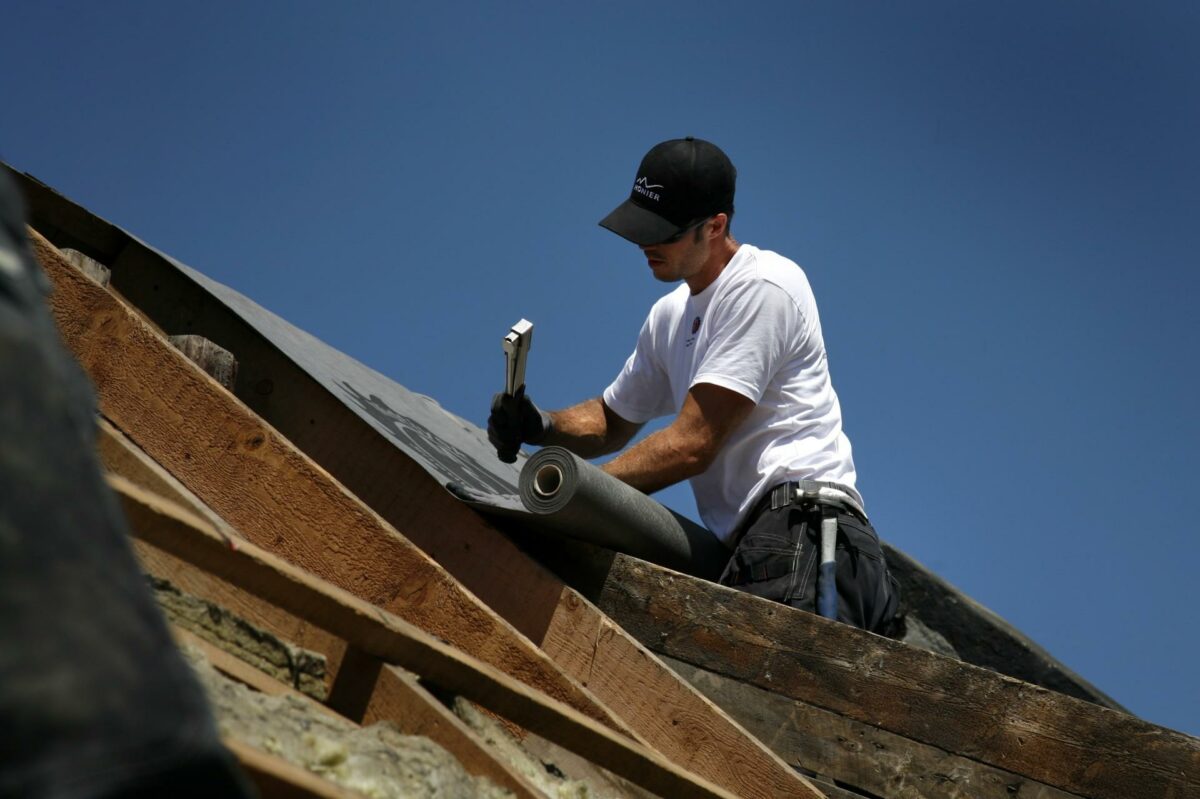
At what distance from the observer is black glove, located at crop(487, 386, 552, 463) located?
4.32 m

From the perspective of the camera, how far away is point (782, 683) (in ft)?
10.6

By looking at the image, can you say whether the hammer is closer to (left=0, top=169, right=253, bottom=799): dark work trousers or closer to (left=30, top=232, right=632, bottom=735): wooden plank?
(left=30, top=232, right=632, bottom=735): wooden plank

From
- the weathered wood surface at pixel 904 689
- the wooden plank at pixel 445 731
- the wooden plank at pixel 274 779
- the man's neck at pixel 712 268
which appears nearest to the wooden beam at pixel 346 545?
the weathered wood surface at pixel 904 689

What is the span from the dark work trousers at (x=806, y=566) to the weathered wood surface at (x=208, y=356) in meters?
Result: 1.52

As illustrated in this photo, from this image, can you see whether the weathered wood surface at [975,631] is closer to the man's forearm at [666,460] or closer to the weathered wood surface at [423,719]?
the man's forearm at [666,460]

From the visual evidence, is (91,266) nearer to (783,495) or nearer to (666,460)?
(666,460)

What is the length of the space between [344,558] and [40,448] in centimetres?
196

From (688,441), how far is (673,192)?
88cm

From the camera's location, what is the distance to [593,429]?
4.95m

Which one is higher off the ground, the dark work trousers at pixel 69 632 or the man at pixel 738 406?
the man at pixel 738 406

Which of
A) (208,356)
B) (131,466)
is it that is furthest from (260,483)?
(208,356)

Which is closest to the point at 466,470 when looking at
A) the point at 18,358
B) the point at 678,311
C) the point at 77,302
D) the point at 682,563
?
the point at 682,563

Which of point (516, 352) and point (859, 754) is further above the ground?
point (516, 352)

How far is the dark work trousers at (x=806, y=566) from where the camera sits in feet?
12.2
